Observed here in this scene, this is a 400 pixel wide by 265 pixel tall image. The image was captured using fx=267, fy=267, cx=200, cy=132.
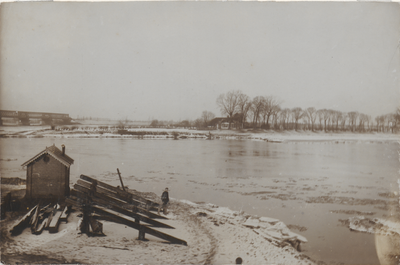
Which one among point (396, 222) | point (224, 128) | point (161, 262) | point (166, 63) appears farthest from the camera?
point (224, 128)

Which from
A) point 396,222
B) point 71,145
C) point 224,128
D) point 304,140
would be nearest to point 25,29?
point 71,145

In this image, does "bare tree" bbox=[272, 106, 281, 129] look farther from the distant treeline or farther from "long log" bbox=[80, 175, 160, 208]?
"long log" bbox=[80, 175, 160, 208]

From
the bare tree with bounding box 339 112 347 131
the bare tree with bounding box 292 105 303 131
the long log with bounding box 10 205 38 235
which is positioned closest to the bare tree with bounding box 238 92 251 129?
the bare tree with bounding box 292 105 303 131

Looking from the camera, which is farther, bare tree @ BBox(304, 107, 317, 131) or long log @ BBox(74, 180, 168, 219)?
bare tree @ BBox(304, 107, 317, 131)

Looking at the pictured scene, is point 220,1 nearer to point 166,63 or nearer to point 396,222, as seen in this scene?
point 166,63

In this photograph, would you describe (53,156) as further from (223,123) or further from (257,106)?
(257,106)

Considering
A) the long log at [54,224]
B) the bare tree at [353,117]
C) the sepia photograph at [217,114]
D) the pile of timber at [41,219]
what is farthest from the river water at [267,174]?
the long log at [54,224]
